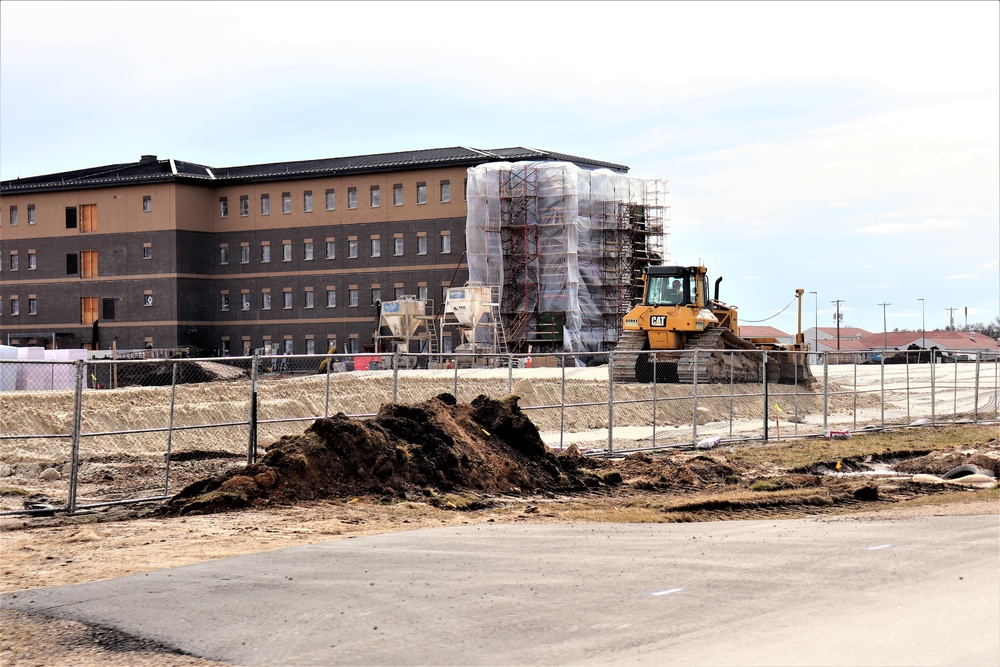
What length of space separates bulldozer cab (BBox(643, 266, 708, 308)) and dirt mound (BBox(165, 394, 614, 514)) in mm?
22257

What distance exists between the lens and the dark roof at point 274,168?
70250 millimetres

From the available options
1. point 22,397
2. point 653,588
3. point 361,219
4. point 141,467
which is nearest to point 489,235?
point 361,219

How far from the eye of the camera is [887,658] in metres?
6.73

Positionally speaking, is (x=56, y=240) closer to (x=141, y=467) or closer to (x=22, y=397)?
(x=22, y=397)

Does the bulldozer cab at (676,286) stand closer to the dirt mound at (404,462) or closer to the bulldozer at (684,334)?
the bulldozer at (684,334)

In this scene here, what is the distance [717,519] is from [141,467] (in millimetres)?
10118

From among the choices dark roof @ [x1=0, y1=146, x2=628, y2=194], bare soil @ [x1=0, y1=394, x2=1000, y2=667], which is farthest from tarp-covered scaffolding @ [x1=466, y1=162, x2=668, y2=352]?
bare soil @ [x1=0, y1=394, x2=1000, y2=667]

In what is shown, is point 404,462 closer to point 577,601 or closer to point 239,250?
point 577,601

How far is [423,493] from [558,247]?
49.8 m

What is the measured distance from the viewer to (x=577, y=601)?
26.9 feet

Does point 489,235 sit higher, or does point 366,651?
point 489,235

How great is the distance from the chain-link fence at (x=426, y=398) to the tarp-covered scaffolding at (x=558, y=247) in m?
22.9

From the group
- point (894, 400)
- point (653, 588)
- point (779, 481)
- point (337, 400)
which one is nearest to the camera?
point (653, 588)

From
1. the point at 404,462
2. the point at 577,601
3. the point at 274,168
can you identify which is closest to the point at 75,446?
the point at 404,462
